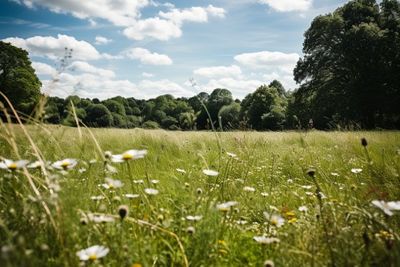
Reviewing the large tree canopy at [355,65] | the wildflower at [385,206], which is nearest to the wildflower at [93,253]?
the wildflower at [385,206]

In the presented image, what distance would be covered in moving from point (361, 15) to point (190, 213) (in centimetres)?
→ 2779

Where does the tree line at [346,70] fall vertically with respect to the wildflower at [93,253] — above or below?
above

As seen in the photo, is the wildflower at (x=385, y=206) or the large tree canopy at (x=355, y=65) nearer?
the wildflower at (x=385, y=206)

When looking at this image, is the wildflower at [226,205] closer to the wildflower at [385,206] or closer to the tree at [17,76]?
the wildflower at [385,206]

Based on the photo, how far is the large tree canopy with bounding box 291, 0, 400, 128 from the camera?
22.8 meters

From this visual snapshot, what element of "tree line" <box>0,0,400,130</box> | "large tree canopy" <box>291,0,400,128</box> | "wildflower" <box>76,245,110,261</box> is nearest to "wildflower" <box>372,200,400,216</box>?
"wildflower" <box>76,245,110,261</box>

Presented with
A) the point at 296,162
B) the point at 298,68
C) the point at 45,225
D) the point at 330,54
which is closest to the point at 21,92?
the point at 298,68

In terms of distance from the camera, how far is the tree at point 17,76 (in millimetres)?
24797

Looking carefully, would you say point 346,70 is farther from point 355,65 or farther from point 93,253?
point 93,253

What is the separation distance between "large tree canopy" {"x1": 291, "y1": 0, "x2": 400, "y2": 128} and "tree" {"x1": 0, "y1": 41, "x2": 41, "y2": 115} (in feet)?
68.3

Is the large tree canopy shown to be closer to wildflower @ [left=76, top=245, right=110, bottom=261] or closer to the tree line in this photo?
the tree line

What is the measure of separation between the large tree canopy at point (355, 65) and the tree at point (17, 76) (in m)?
20.8

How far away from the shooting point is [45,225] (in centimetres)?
162

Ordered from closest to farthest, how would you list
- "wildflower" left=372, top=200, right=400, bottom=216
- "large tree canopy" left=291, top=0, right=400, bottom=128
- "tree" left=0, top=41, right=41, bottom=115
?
1. "wildflower" left=372, top=200, right=400, bottom=216
2. "large tree canopy" left=291, top=0, right=400, bottom=128
3. "tree" left=0, top=41, right=41, bottom=115
